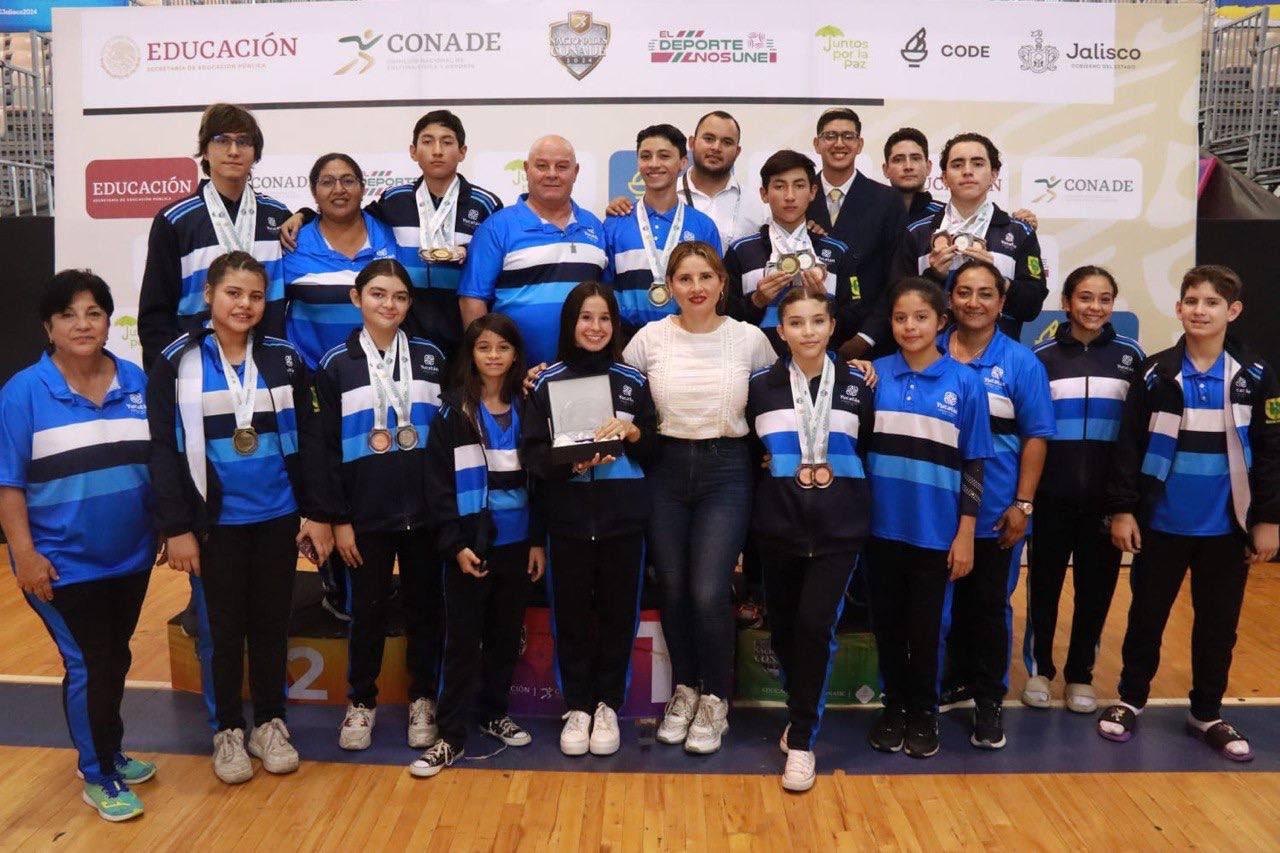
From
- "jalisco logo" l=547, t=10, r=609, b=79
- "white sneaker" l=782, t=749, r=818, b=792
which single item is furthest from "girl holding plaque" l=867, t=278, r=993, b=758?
"jalisco logo" l=547, t=10, r=609, b=79

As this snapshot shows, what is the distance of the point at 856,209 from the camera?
3.67 m

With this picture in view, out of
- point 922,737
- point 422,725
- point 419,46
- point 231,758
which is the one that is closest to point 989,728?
point 922,737

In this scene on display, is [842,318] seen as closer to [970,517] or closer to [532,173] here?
[970,517]

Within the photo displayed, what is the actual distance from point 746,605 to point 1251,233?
428 centimetres

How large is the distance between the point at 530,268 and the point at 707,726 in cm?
167

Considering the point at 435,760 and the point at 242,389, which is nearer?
the point at 242,389

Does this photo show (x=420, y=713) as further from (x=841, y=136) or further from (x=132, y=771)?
Answer: (x=841, y=136)

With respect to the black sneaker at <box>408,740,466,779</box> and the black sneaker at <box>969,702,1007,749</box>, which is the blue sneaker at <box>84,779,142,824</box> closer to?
the black sneaker at <box>408,740,466,779</box>

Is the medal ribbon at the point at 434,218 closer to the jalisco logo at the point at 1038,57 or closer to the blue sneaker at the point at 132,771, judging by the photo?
the blue sneaker at the point at 132,771

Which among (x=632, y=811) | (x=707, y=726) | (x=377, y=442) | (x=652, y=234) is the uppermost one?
(x=652, y=234)

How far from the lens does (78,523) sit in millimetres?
2676

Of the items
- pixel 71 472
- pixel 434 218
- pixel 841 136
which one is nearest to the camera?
pixel 71 472

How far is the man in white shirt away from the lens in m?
3.54

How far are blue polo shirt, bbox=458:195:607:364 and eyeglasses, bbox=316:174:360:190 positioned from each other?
455 millimetres
